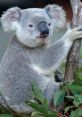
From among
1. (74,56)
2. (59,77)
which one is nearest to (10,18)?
(59,77)

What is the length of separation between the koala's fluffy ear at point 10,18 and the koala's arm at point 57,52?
41 centimetres

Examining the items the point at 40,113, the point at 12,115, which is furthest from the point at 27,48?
the point at 40,113

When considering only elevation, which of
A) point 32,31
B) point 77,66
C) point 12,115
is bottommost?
point 12,115

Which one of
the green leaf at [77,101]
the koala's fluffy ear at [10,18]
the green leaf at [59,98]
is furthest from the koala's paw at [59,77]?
the green leaf at [77,101]

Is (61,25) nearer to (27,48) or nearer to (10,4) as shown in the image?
(27,48)

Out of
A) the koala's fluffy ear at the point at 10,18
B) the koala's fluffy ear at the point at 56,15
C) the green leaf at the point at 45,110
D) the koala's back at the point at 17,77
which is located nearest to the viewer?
the green leaf at the point at 45,110

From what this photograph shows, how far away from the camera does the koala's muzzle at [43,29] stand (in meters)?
3.96

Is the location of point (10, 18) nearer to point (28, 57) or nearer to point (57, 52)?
point (28, 57)

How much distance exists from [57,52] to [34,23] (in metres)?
0.35

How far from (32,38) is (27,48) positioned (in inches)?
6.7

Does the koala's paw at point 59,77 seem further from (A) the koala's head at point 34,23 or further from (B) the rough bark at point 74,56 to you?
(B) the rough bark at point 74,56

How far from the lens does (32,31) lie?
416 centimetres

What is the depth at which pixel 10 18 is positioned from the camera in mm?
4371

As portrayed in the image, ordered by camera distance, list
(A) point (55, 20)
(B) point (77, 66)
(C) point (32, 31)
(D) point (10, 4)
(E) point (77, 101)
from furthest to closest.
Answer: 1. (D) point (10, 4)
2. (A) point (55, 20)
3. (C) point (32, 31)
4. (B) point (77, 66)
5. (E) point (77, 101)
